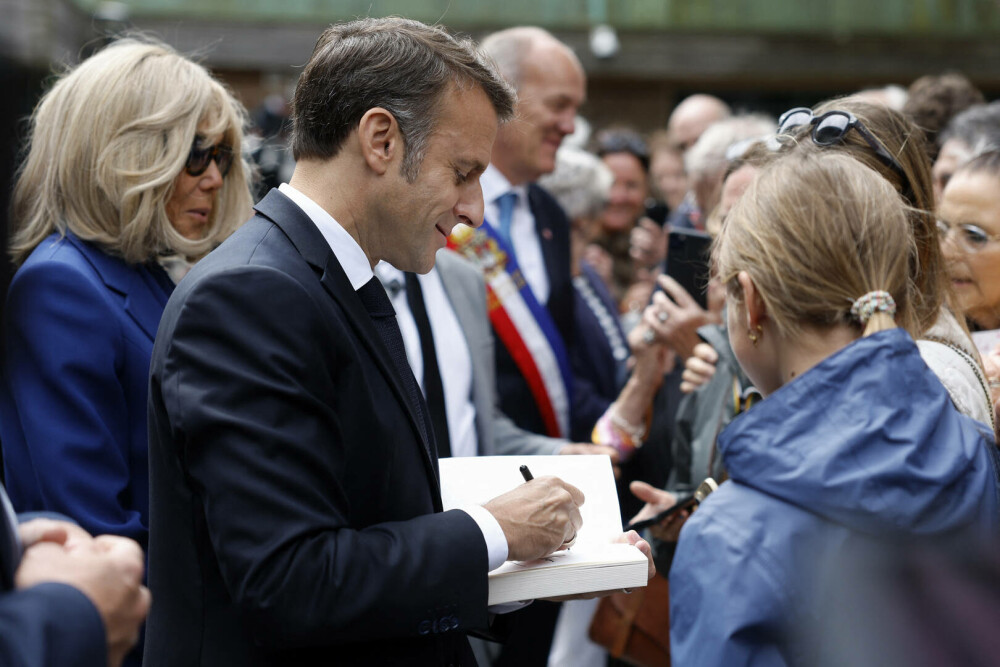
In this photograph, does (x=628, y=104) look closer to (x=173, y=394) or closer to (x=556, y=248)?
(x=556, y=248)

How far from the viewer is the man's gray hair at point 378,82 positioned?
5.96 feet

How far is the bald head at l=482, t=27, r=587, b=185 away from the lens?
404cm

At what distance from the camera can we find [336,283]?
1.73 m

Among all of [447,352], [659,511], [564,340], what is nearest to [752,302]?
[659,511]

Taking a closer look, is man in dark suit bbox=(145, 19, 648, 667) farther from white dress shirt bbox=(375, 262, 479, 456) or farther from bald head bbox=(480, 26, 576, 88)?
bald head bbox=(480, 26, 576, 88)

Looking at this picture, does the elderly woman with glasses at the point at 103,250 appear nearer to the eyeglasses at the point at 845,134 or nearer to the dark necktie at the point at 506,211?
the dark necktie at the point at 506,211

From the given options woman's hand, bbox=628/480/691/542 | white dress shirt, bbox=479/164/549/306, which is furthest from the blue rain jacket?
white dress shirt, bbox=479/164/549/306

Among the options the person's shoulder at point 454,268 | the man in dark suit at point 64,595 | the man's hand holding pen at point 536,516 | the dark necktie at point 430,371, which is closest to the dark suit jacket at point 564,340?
the person's shoulder at point 454,268

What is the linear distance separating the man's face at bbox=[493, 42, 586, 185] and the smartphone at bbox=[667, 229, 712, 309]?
0.90 m

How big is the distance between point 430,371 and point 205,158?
897mm

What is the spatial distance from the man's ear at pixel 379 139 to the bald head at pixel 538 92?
2219 mm

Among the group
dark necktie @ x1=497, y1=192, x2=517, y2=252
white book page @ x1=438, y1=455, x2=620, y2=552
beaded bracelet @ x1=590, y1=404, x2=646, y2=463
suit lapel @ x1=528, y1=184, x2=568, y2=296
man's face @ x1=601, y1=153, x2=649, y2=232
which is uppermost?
white book page @ x1=438, y1=455, x2=620, y2=552

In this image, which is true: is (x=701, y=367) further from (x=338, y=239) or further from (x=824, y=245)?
(x=338, y=239)

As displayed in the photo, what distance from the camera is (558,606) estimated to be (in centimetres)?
386
